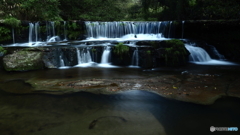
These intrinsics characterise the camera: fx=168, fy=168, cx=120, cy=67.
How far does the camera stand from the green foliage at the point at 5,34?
13.2 meters

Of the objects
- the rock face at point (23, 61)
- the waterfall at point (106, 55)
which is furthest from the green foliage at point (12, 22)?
the waterfall at point (106, 55)

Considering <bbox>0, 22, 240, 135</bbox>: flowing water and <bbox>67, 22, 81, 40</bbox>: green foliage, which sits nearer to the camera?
<bbox>0, 22, 240, 135</bbox>: flowing water

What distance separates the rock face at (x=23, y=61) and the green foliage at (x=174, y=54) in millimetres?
7478

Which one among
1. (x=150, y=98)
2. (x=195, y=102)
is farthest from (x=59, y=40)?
(x=195, y=102)

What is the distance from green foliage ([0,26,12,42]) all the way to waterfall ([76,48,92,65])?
691 cm

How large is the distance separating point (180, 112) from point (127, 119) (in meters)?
1.46

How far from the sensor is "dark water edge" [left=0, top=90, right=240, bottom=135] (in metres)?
3.83

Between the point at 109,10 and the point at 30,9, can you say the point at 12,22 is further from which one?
the point at 109,10

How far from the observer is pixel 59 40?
49.6 feet

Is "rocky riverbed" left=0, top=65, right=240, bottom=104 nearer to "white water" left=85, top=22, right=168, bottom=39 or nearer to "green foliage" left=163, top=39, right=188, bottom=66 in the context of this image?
"green foliage" left=163, top=39, right=188, bottom=66

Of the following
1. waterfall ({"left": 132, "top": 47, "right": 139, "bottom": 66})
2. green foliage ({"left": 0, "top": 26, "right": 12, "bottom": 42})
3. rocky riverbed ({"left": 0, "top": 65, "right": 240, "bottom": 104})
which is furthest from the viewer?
green foliage ({"left": 0, "top": 26, "right": 12, "bottom": 42})

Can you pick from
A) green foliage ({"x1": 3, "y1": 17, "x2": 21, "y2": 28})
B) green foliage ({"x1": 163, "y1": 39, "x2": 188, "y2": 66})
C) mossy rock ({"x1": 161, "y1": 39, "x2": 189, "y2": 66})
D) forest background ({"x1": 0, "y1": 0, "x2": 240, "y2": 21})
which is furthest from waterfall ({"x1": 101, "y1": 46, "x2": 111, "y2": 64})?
forest background ({"x1": 0, "y1": 0, "x2": 240, "y2": 21})

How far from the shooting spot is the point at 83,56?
35.9ft

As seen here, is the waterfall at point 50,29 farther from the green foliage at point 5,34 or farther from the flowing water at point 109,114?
the flowing water at point 109,114
